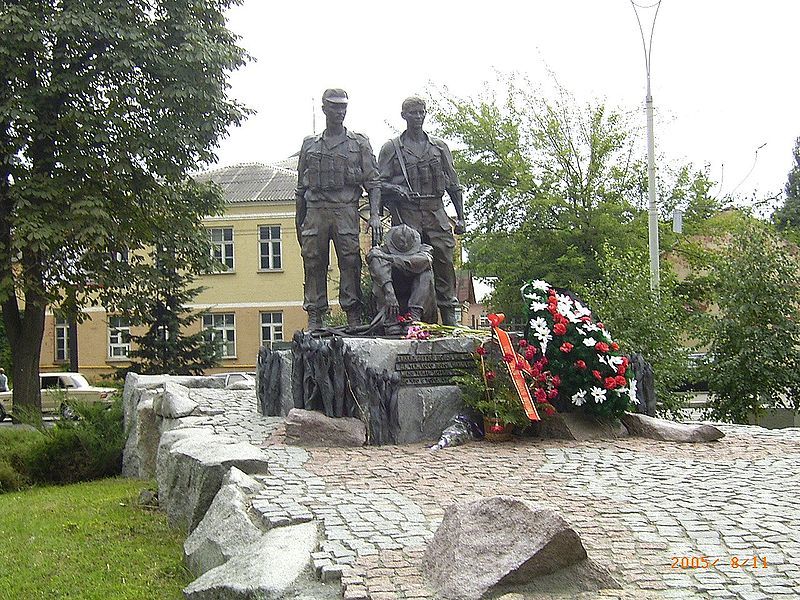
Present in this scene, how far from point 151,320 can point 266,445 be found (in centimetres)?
1540

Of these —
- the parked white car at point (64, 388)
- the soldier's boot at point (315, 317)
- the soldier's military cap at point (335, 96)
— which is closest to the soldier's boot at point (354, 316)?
the soldier's boot at point (315, 317)

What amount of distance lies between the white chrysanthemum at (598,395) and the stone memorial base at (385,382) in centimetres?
116

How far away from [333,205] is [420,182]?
39.7 inches

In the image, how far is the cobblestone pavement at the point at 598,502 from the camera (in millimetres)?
4289

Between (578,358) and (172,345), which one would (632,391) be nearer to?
(578,358)

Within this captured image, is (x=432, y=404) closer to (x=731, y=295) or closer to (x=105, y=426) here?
(x=105, y=426)

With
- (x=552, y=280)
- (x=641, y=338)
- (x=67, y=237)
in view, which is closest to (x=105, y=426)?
(x=67, y=237)

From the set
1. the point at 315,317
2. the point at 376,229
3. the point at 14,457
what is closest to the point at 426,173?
the point at 376,229

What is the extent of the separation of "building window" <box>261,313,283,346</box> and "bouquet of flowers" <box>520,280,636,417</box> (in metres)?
28.0

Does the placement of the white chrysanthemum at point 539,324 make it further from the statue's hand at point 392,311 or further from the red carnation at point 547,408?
the statue's hand at point 392,311

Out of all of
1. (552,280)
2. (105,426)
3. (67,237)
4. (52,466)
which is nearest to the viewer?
(52,466)

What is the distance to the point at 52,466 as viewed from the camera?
37.2 feet

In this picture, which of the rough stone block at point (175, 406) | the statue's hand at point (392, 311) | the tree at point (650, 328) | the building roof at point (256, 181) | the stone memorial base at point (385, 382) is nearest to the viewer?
the stone memorial base at point (385, 382)
